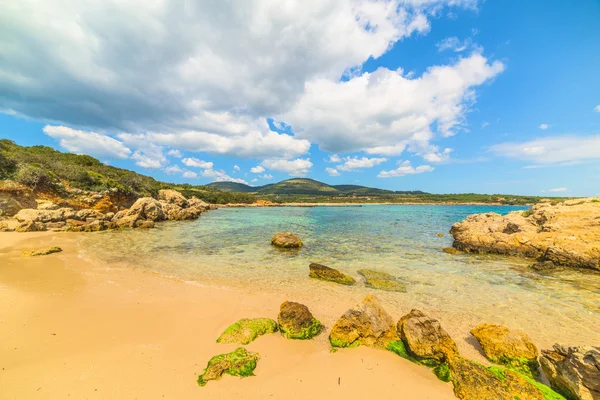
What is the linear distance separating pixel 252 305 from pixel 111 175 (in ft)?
171

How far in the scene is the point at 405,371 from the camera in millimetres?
5172

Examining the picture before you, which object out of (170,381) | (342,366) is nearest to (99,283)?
(170,381)

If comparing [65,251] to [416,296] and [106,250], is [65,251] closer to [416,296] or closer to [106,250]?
[106,250]

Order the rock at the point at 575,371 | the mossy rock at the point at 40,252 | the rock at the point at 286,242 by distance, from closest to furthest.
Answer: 1. the rock at the point at 575,371
2. the mossy rock at the point at 40,252
3. the rock at the point at 286,242

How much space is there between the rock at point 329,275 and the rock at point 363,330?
16.7 feet

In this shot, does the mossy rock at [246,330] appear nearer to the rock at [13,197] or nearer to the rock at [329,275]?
the rock at [329,275]

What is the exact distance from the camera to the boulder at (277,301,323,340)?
6.36m

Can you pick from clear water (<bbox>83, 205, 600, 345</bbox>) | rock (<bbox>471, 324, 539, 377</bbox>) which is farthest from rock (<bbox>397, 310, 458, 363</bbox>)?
clear water (<bbox>83, 205, 600, 345</bbox>)

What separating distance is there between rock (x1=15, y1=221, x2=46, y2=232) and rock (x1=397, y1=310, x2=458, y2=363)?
104ft

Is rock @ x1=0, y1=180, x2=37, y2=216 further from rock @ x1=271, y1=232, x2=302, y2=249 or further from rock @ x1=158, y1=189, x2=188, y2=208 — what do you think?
rock @ x1=271, y1=232, x2=302, y2=249

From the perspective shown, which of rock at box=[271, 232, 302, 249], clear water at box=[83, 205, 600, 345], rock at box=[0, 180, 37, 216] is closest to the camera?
clear water at box=[83, 205, 600, 345]

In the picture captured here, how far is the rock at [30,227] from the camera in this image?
21.4 metres

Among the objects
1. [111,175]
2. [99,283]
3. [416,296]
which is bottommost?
[416,296]

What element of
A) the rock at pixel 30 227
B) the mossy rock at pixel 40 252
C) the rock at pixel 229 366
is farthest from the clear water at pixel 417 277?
the rock at pixel 30 227
